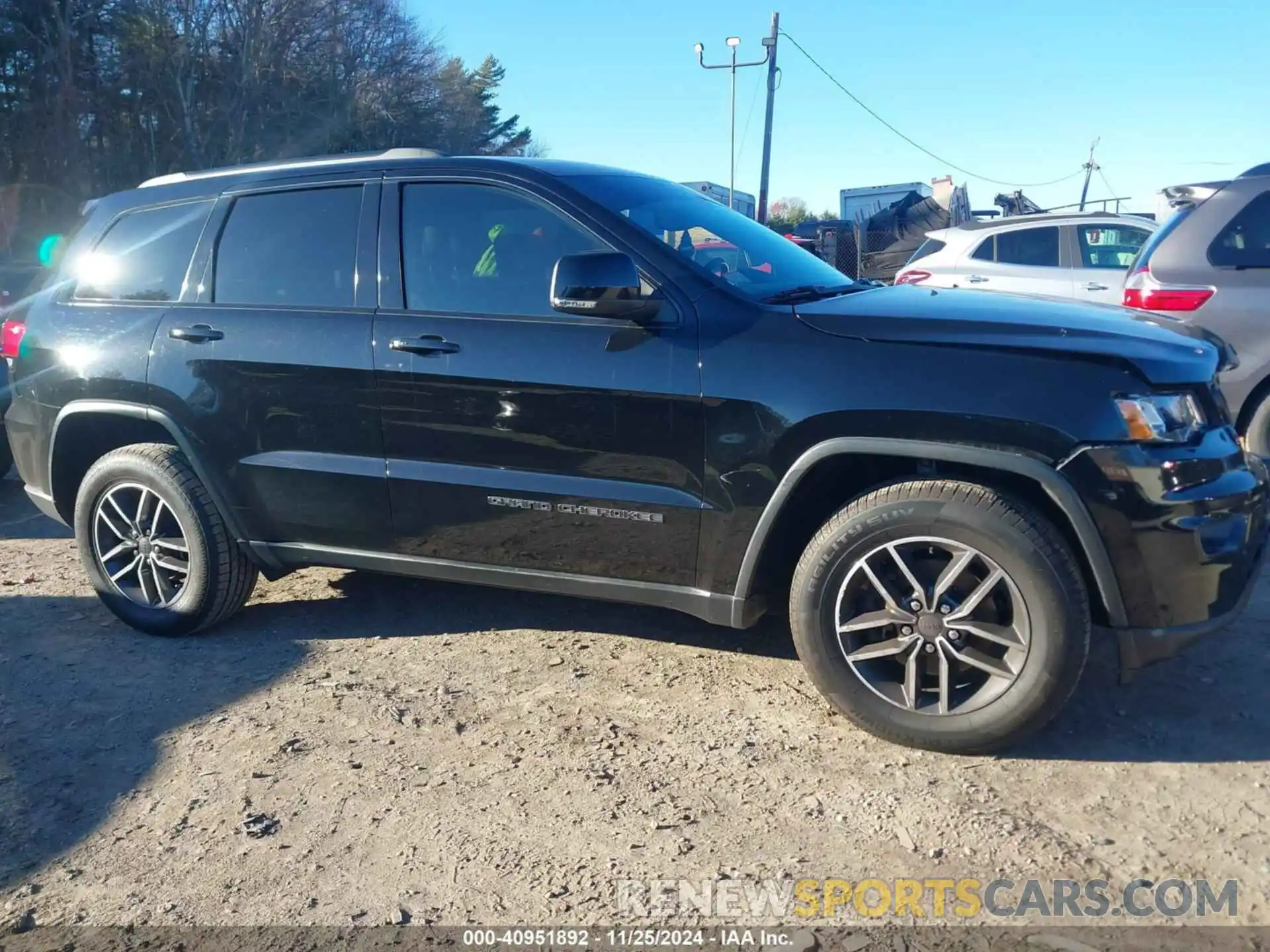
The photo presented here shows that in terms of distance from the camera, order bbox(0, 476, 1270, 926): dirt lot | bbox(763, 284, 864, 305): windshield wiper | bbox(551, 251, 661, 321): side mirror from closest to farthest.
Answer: bbox(0, 476, 1270, 926): dirt lot
bbox(551, 251, 661, 321): side mirror
bbox(763, 284, 864, 305): windshield wiper

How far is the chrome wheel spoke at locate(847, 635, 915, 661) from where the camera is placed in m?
2.99

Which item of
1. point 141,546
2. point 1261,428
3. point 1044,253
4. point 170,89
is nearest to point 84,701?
point 141,546

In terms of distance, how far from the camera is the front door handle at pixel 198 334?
3902mm

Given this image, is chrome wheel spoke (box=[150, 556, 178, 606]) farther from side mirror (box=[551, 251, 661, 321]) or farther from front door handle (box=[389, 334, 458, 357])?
side mirror (box=[551, 251, 661, 321])

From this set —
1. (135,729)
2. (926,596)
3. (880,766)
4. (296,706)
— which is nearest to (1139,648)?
(926,596)

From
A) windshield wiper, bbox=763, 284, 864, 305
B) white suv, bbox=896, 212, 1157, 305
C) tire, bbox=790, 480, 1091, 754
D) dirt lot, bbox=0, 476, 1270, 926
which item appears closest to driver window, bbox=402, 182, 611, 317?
windshield wiper, bbox=763, 284, 864, 305

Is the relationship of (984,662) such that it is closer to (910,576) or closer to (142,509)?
(910,576)

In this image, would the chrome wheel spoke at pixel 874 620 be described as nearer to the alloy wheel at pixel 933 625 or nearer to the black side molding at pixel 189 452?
the alloy wheel at pixel 933 625

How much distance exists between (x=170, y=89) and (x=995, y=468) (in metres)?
32.1

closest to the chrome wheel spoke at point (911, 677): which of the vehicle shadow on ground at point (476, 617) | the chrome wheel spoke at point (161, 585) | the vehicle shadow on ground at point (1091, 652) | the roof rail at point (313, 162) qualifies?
the vehicle shadow on ground at point (1091, 652)

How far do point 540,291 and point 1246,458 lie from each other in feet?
7.66

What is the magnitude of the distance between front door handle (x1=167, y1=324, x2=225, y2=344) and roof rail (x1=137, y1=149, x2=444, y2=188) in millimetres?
671

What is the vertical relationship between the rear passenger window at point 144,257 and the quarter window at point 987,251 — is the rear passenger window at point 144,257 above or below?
below

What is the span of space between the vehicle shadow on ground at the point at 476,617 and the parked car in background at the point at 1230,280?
9.92 ft
